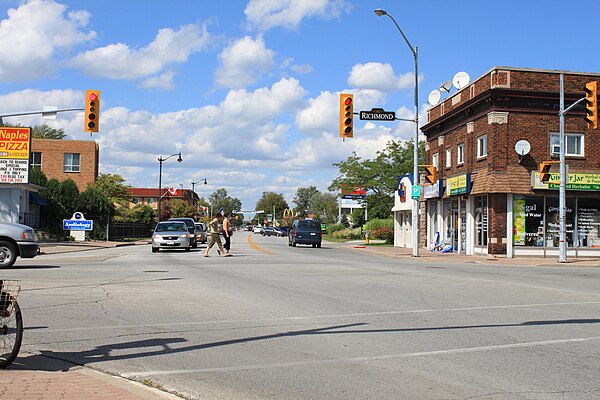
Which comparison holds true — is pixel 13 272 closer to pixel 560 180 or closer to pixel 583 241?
pixel 560 180

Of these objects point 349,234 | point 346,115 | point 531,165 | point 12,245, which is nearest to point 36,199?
point 346,115

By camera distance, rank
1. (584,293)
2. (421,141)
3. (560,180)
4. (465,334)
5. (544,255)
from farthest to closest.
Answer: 1. (421,141)
2. (544,255)
3. (560,180)
4. (584,293)
5. (465,334)

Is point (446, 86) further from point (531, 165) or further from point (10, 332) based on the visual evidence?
point (10, 332)

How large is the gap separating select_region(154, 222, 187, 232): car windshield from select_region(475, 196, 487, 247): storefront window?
1489cm

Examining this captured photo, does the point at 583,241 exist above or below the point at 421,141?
below

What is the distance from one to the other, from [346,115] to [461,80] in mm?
11329

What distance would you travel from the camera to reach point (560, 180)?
1126 inches

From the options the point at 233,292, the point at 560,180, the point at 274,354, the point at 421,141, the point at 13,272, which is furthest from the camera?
the point at 421,141

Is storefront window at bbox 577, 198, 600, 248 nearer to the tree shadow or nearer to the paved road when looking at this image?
the paved road

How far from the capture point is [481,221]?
109 feet

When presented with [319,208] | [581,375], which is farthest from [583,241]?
[319,208]

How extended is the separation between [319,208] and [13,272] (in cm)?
15171

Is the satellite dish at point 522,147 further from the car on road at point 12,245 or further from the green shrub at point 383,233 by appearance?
the green shrub at point 383,233

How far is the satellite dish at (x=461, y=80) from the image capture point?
3594cm
